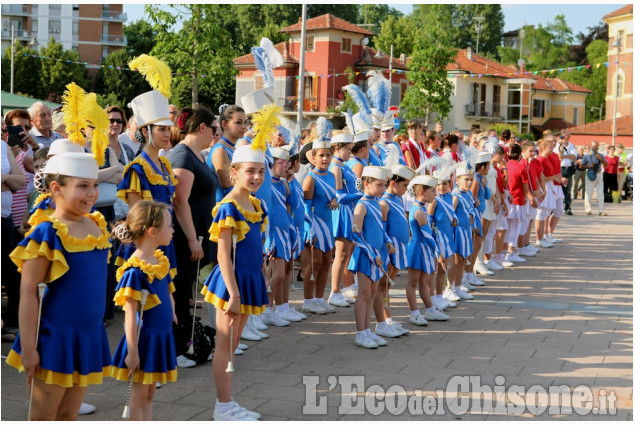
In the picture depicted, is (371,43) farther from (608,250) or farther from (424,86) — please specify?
(608,250)

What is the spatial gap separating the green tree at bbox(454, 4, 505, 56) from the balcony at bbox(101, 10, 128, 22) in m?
36.4

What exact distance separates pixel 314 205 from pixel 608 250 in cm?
857

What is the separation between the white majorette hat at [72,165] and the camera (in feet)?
14.2

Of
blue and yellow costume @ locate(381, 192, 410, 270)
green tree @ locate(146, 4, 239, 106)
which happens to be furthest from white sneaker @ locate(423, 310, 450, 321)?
green tree @ locate(146, 4, 239, 106)

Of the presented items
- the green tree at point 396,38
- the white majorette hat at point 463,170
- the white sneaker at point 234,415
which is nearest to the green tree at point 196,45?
the white majorette hat at point 463,170

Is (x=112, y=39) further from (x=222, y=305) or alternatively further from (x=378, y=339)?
(x=222, y=305)

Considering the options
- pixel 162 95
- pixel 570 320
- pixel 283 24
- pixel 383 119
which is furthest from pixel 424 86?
pixel 162 95

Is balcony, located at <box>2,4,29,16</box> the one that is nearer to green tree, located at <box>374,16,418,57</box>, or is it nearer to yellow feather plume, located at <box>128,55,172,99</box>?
green tree, located at <box>374,16,418,57</box>

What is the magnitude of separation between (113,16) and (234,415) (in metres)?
89.0

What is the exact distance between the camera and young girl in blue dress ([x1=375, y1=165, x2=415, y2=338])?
7996 millimetres

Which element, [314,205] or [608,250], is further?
[608,250]

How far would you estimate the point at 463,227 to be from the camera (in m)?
9.94

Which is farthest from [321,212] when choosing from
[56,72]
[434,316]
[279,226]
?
[56,72]

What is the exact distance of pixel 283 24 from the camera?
70.1 meters
